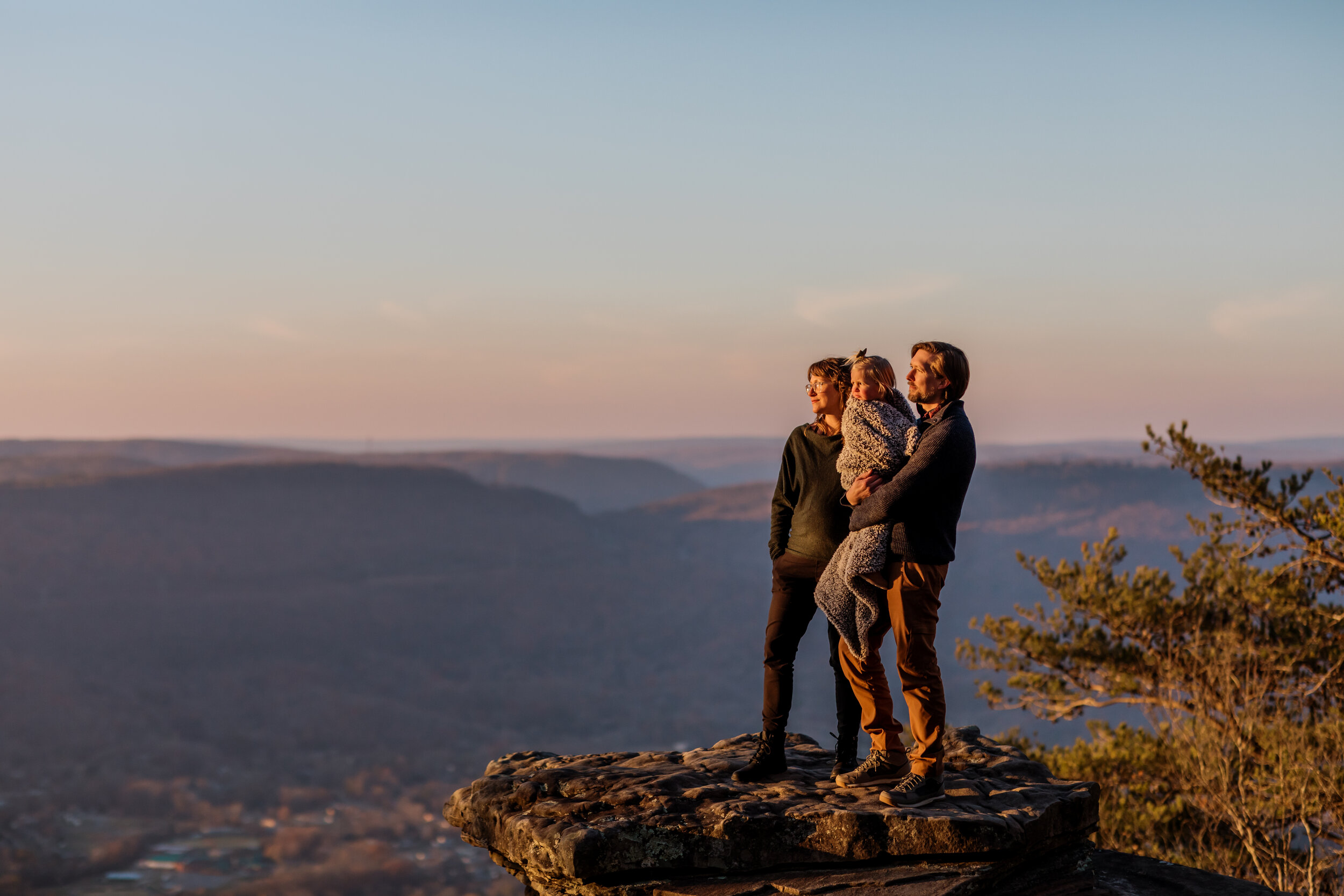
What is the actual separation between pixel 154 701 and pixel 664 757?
14176 cm

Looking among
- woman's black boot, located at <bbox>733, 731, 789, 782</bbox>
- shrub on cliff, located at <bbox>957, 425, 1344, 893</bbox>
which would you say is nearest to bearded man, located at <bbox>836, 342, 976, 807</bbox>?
woman's black boot, located at <bbox>733, 731, 789, 782</bbox>

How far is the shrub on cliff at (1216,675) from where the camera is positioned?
1238 centimetres

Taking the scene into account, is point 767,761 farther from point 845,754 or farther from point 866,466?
point 866,466

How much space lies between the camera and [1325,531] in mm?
13773

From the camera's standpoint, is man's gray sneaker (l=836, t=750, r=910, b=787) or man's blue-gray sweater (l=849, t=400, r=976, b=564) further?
man's gray sneaker (l=836, t=750, r=910, b=787)

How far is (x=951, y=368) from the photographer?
19.1 ft

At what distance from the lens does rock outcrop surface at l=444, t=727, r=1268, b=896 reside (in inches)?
227

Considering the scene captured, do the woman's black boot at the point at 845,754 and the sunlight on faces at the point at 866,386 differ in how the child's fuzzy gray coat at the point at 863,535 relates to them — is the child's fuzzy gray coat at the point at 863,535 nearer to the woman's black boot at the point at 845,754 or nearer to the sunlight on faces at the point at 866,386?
the sunlight on faces at the point at 866,386

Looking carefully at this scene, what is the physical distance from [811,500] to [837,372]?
2.59 feet

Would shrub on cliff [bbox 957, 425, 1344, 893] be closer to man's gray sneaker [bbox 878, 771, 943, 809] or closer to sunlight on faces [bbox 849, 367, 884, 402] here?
man's gray sneaker [bbox 878, 771, 943, 809]

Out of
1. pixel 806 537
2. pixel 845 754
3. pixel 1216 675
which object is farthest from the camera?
pixel 1216 675

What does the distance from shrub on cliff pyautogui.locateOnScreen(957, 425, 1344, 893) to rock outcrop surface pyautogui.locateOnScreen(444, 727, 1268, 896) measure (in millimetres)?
6625

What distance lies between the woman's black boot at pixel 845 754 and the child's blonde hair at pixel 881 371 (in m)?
2.20

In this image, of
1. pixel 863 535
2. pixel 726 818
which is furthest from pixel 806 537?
pixel 726 818
